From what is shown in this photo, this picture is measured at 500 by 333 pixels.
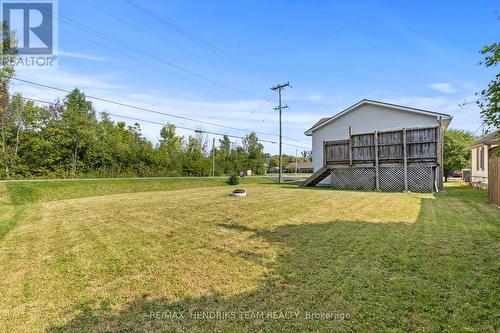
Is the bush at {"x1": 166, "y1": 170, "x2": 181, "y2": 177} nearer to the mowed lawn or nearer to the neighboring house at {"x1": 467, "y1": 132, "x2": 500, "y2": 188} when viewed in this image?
the mowed lawn

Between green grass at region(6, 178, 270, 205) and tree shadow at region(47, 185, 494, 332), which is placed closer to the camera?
tree shadow at region(47, 185, 494, 332)

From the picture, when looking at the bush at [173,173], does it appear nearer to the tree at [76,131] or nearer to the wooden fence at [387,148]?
the tree at [76,131]

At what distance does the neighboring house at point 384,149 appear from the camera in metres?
15.7

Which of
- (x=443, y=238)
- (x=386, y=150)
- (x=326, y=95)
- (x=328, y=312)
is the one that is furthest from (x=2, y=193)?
(x=326, y=95)

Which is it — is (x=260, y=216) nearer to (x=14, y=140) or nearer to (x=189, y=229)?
(x=189, y=229)

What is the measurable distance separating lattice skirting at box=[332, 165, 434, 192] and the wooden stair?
25.8 inches

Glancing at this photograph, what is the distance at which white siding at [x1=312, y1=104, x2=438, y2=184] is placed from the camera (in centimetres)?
1934

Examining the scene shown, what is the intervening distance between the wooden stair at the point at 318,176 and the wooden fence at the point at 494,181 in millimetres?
9417

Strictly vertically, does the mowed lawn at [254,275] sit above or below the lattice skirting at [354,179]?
below

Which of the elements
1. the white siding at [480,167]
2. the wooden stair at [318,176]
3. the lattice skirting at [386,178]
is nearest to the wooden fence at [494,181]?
the lattice skirting at [386,178]

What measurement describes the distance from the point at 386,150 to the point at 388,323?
1617 cm

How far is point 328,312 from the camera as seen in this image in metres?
2.85

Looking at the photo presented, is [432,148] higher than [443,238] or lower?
higher

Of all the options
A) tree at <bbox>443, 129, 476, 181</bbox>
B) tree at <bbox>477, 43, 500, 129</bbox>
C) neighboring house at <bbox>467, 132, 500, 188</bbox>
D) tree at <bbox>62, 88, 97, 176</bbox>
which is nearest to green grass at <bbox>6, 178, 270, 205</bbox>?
tree at <bbox>62, 88, 97, 176</bbox>
